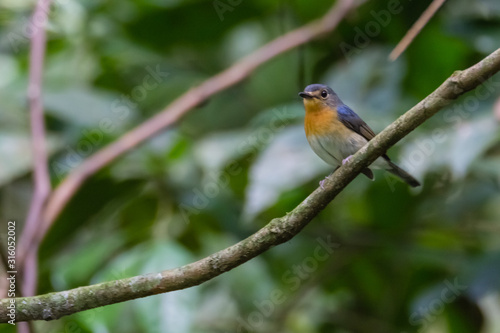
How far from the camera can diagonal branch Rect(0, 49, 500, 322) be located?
1.77 metres

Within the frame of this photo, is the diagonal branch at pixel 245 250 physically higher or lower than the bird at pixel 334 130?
lower

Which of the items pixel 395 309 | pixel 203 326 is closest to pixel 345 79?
pixel 395 309

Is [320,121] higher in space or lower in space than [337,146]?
higher

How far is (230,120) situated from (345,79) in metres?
1.05

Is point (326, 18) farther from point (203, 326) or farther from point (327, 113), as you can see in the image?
point (203, 326)

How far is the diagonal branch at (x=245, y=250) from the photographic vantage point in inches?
69.7

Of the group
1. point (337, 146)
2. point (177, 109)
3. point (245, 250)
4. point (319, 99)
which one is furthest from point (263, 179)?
point (245, 250)

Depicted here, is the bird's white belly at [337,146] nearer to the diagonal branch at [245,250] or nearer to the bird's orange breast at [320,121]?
the bird's orange breast at [320,121]

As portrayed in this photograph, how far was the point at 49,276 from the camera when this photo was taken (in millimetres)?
3545

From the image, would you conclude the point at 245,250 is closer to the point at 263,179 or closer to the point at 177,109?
the point at 263,179

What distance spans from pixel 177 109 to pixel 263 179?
1100mm

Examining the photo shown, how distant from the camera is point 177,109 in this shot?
3969 millimetres

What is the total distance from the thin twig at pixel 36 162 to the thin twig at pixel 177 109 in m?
0.09

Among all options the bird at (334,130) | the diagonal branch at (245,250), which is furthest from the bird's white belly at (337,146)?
the diagonal branch at (245,250)
